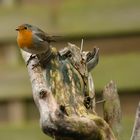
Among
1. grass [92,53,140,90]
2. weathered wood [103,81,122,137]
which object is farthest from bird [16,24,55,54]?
grass [92,53,140,90]

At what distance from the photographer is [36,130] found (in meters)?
4.13

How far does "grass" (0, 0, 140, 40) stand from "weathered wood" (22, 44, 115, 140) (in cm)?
134

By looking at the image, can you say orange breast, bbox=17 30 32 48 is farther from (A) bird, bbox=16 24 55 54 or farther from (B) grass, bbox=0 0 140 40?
(B) grass, bbox=0 0 140 40

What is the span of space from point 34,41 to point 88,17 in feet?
4.75

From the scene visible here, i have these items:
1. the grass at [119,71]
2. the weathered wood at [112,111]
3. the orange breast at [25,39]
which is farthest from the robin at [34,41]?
the grass at [119,71]

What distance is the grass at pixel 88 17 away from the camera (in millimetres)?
4090

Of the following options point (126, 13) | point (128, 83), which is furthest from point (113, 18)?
point (128, 83)

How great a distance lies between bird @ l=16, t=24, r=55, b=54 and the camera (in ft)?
8.80

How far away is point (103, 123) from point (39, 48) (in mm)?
356

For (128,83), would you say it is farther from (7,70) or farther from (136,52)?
(7,70)

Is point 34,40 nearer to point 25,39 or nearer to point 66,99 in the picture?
point 25,39

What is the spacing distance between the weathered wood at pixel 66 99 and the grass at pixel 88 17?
1339mm

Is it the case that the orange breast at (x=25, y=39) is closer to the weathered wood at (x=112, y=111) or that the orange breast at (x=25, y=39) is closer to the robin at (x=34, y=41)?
the robin at (x=34, y=41)

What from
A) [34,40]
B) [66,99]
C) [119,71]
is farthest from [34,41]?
[119,71]
